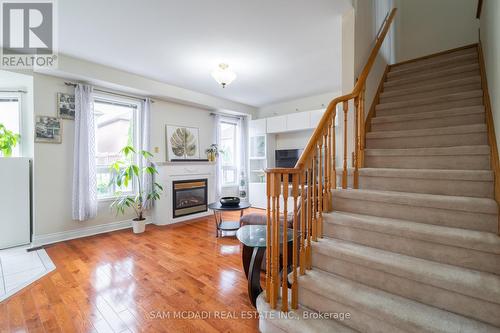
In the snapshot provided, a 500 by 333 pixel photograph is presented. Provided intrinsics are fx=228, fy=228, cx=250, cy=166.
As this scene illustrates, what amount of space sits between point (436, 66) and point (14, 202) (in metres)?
6.32

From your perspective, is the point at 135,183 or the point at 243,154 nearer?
the point at 135,183

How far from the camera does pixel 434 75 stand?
10.0ft

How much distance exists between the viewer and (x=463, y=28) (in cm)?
379

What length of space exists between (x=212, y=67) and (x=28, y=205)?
348cm

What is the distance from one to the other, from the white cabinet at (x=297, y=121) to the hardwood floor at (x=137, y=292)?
3243 mm

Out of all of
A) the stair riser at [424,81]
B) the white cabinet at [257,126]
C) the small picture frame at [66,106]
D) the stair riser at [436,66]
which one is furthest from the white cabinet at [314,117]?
Result: the small picture frame at [66,106]

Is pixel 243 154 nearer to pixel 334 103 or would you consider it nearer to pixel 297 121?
pixel 297 121

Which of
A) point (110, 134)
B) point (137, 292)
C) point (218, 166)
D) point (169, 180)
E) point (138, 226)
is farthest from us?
point (218, 166)

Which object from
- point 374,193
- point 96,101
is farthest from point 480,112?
point 96,101

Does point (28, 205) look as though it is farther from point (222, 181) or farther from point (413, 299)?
point (413, 299)

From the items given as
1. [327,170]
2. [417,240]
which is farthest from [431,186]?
[327,170]

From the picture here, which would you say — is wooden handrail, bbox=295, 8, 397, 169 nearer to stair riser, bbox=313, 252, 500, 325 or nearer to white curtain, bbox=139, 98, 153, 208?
stair riser, bbox=313, 252, 500, 325

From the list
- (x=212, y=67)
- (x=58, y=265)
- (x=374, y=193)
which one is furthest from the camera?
(x=212, y=67)

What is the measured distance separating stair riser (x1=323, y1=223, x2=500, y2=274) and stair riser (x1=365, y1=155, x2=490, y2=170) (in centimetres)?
91
